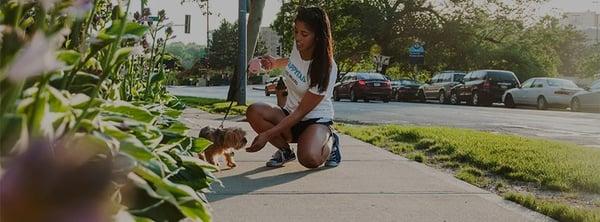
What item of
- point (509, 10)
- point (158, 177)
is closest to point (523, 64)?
point (509, 10)

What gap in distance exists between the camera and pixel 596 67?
58.5m

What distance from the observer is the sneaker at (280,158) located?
5645 millimetres

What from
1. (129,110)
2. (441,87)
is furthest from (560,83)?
(129,110)

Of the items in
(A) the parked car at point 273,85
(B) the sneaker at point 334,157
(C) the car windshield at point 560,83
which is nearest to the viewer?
(B) the sneaker at point 334,157

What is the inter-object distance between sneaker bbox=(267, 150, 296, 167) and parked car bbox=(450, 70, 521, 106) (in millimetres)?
24934

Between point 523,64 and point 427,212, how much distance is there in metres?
49.8

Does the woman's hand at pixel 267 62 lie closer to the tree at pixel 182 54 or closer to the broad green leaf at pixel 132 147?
the tree at pixel 182 54

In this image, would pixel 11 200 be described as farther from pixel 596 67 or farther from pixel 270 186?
pixel 596 67

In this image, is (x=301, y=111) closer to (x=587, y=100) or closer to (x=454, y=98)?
(x=587, y=100)

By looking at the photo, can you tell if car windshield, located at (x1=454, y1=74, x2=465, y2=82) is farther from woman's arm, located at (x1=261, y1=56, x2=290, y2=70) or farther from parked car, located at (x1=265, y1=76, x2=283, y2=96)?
woman's arm, located at (x1=261, y1=56, x2=290, y2=70)

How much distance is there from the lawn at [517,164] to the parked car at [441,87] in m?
24.4

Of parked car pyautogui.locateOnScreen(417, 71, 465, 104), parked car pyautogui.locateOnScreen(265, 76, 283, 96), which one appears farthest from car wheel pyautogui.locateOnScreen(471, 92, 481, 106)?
parked car pyautogui.locateOnScreen(265, 76, 283, 96)

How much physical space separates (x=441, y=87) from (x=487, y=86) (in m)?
4.35

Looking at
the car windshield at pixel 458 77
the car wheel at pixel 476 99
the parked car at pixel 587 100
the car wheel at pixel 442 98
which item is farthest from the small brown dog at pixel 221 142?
the car wheel at pixel 442 98
